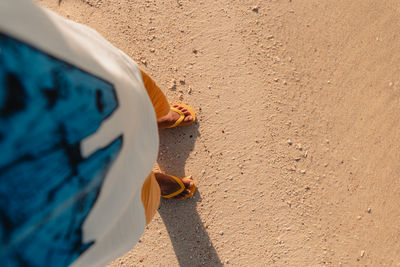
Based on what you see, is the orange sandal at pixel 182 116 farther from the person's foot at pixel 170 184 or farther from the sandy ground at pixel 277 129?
the person's foot at pixel 170 184

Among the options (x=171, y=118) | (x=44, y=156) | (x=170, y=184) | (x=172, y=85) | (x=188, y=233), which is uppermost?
(x=44, y=156)

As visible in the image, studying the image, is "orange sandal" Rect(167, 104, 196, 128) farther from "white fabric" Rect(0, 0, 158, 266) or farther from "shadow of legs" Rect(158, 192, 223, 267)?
"white fabric" Rect(0, 0, 158, 266)

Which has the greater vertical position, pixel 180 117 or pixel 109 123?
pixel 109 123

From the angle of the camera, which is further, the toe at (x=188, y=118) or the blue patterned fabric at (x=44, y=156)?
the toe at (x=188, y=118)

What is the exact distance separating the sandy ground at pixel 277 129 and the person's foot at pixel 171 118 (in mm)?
90

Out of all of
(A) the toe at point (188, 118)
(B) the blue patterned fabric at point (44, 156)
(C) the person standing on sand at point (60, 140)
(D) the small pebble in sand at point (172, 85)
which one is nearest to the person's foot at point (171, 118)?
(A) the toe at point (188, 118)

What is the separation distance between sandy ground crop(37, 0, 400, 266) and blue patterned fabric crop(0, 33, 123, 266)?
1.25 metres

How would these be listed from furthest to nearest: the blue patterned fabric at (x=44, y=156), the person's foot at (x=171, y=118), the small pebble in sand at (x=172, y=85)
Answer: the small pebble in sand at (x=172, y=85) → the person's foot at (x=171, y=118) → the blue patterned fabric at (x=44, y=156)

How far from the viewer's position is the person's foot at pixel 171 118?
1.74 m

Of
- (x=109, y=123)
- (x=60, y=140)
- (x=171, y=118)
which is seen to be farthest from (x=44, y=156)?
(x=171, y=118)

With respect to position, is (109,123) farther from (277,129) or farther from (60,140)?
(277,129)

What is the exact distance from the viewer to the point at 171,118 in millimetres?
1745

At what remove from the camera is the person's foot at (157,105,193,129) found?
1.74 m

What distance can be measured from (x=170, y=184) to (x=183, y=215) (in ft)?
0.84
